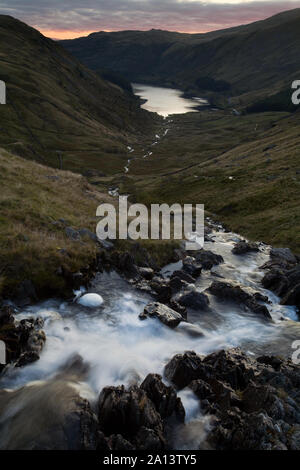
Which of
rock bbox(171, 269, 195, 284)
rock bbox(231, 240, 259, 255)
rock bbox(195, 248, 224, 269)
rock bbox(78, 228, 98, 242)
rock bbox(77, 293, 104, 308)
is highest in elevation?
rock bbox(78, 228, 98, 242)

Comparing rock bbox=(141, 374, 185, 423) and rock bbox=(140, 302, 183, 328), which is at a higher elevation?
rock bbox=(140, 302, 183, 328)

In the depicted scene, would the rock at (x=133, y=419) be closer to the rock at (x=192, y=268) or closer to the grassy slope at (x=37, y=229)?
Result: the grassy slope at (x=37, y=229)

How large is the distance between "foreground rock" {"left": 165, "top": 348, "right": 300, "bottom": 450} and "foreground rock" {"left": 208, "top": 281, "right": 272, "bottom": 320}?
7758 millimetres

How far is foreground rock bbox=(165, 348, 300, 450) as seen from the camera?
44.1 ft

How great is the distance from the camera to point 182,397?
639 inches

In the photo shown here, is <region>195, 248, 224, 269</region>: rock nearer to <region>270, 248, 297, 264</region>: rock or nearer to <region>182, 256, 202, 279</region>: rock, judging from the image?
<region>182, 256, 202, 279</region>: rock

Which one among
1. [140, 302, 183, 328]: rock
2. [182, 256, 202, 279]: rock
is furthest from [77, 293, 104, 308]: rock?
[182, 256, 202, 279]: rock

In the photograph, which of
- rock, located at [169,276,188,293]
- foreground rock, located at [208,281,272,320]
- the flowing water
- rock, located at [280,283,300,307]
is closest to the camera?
the flowing water

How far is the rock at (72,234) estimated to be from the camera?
94.9ft

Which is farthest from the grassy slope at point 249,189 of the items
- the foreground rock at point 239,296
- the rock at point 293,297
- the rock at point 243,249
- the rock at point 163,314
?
the rock at point 163,314

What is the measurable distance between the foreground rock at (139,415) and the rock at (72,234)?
1592 centimetres

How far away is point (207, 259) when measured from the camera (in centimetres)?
3775
